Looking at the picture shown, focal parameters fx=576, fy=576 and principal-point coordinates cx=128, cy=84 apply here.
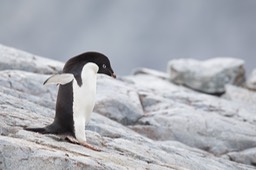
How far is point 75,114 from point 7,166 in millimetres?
2225

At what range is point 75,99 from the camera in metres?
9.61

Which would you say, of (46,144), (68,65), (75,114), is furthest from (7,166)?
(68,65)

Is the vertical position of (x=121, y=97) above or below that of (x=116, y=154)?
below

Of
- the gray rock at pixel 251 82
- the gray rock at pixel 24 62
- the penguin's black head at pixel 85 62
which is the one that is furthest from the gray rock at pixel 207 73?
the penguin's black head at pixel 85 62

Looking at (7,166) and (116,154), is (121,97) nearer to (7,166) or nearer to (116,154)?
(116,154)

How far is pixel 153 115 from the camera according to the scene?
17234 millimetres

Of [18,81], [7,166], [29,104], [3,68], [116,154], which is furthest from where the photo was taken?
[3,68]

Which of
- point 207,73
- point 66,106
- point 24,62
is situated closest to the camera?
point 66,106

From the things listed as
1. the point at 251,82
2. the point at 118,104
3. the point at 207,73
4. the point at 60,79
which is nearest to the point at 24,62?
the point at 118,104

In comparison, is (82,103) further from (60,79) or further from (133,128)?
(133,128)

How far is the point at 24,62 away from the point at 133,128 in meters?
4.05

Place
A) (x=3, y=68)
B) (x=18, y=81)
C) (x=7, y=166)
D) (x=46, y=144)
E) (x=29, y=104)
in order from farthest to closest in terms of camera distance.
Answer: (x=3, y=68) < (x=18, y=81) < (x=29, y=104) < (x=46, y=144) < (x=7, y=166)

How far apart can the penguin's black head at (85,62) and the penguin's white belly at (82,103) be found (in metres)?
0.23

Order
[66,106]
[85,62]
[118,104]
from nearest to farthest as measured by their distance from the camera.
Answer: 1. [66,106]
2. [85,62]
3. [118,104]
